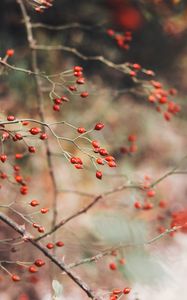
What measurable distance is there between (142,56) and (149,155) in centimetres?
112

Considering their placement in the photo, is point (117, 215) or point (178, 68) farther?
point (178, 68)

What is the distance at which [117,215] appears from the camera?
3725 millimetres

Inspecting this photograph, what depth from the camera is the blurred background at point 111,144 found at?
11.0 ft

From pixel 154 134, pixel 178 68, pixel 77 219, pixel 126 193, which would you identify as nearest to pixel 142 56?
pixel 178 68

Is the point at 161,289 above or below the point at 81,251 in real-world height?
below

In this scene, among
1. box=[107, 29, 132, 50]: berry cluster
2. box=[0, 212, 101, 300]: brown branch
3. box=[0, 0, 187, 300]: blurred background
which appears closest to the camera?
box=[0, 212, 101, 300]: brown branch

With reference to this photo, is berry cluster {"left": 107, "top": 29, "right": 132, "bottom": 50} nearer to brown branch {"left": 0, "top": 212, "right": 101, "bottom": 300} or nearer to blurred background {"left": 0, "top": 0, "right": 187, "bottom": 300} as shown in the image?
blurred background {"left": 0, "top": 0, "right": 187, "bottom": 300}

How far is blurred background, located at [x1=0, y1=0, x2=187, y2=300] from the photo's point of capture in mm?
3352

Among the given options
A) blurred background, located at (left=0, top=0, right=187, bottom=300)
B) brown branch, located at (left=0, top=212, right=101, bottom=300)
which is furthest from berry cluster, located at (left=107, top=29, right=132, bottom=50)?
brown branch, located at (left=0, top=212, right=101, bottom=300)

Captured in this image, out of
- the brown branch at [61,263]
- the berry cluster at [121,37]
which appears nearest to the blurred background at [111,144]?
the berry cluster at [121,37]

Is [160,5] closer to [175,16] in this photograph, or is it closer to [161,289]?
[175,16]

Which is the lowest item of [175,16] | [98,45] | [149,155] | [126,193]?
[149,155]

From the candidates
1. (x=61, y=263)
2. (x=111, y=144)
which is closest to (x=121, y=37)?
(x=61, y=263)

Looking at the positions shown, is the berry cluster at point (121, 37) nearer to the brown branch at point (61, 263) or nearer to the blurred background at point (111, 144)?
the blurred background at point (111, 144)
